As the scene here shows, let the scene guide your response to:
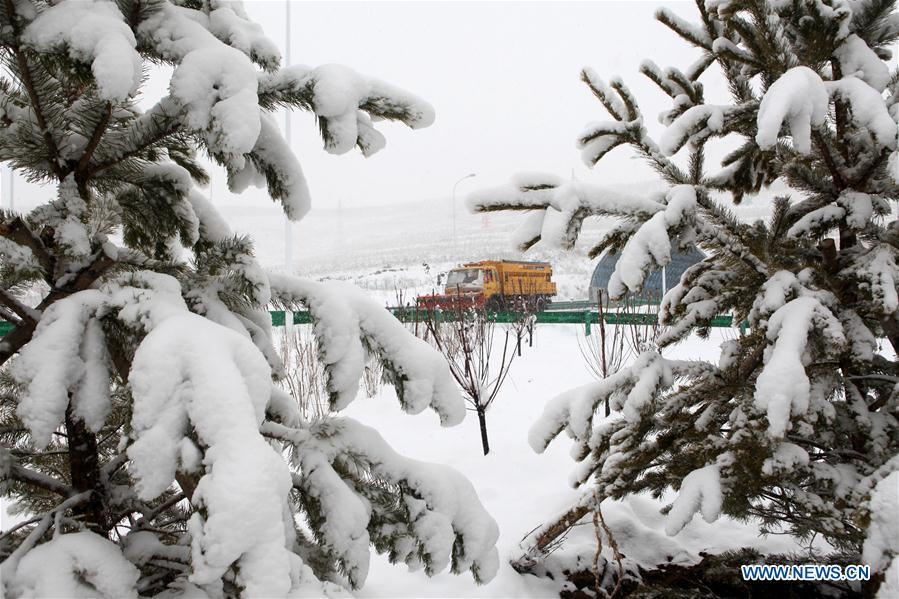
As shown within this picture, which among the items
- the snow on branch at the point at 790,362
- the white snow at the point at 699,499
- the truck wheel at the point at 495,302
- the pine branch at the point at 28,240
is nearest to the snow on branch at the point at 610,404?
the white snow at the point at 699,499

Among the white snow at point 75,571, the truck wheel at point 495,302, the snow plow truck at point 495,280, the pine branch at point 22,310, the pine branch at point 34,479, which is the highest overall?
the pine branch at point 22,310

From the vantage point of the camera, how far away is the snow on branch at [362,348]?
1.22m

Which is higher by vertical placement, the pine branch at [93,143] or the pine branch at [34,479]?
the pine branch at [93,143]

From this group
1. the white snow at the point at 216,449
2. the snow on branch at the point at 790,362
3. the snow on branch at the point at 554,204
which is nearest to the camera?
the white snow at the point at 216,449

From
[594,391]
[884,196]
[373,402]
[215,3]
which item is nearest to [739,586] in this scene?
[594,391]

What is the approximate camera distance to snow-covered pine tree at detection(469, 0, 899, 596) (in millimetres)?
1593

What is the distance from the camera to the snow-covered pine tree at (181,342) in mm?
808

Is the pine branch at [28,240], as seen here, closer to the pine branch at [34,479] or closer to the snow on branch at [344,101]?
the pine branch at [34,479]

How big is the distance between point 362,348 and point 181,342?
1.45 ft

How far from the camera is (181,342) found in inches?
34.3

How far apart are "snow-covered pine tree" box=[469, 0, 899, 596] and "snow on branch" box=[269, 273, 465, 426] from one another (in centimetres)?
63

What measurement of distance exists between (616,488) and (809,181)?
55.3 inches

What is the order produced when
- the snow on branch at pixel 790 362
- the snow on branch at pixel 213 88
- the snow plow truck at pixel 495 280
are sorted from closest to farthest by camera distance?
the snow on branch at pixel 213 88, the snow on branch at pixel 790 362, the snow plow truck at pixel 495 280

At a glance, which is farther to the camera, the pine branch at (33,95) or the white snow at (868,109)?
the white snow at (868,109)
